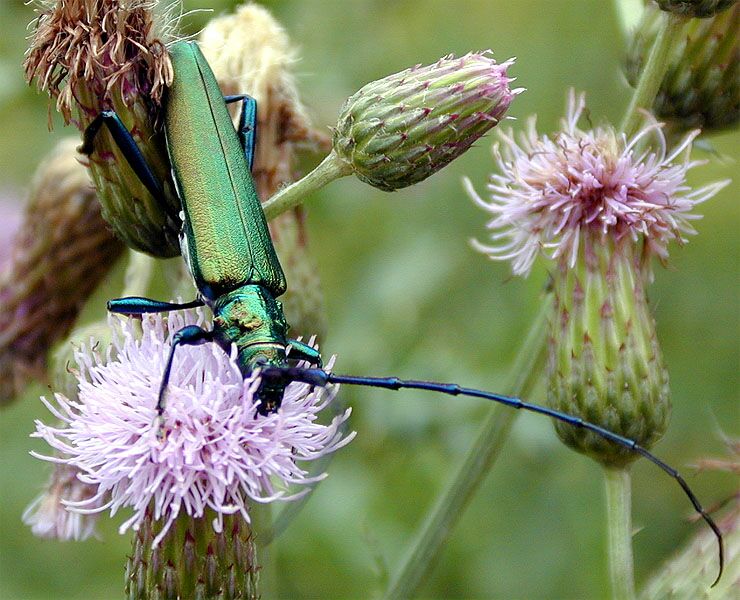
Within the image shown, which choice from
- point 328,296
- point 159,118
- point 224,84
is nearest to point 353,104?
point 159,118

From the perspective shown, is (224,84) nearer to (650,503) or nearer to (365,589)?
(365,589)

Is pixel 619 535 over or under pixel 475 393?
under

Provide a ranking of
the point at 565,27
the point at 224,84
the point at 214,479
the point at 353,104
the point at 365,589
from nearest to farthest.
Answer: the point at 214,479
the point at 353,104
the point at 224,84
the point at 365,589
the point at 565,27

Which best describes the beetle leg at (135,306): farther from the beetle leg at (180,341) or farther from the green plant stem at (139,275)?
the green plant stem at (139,275)

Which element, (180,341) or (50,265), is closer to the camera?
(180,341)

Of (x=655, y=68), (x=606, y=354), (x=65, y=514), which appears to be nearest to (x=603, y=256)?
(x=606, y=354)

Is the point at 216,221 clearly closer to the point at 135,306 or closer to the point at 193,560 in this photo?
the point at 135,306

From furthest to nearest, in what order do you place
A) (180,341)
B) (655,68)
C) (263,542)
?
(263,542) < (655,68) < (180,341)
